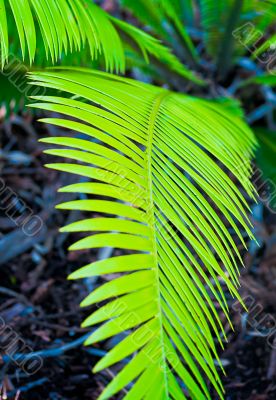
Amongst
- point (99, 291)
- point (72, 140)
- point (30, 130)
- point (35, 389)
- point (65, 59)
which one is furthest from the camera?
point (30, 130)

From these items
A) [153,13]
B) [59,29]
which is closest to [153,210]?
[59,29]

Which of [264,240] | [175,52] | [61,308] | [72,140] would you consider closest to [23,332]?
[61,308]

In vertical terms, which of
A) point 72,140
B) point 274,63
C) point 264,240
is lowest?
point 264,240

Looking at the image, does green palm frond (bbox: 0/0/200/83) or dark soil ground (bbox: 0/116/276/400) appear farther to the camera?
dark soil ground (bbox: 0/116/276/400)

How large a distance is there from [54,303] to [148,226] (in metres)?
0.83

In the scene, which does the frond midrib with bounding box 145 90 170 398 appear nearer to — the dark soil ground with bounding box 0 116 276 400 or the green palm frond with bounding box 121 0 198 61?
the dark soil ground with bounding box 0 116 276 400

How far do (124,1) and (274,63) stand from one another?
0.73m

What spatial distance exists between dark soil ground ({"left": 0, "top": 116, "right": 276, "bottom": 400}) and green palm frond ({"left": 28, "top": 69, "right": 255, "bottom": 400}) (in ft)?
1.69

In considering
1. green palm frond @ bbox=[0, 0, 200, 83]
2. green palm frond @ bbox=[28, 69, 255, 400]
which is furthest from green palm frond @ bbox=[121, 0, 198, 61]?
green palm frond @ bbox=[28, 69, 255, 400]

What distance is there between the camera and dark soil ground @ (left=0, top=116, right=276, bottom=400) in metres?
1.18

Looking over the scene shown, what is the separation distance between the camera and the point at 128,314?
60 centimetres

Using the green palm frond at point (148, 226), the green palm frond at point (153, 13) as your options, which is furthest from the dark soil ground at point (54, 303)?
the green palm frond at point (153, 13)

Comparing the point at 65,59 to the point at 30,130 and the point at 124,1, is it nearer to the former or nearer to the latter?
the point at 124,1

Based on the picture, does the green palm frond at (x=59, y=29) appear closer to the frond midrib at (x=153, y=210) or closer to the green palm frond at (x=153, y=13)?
the frond midrib at (x=153, y=210)
